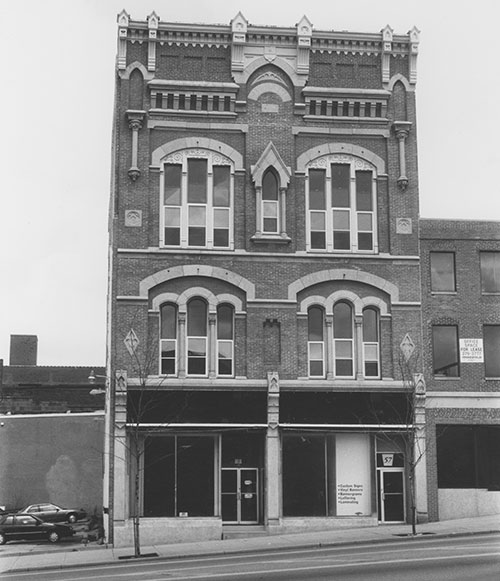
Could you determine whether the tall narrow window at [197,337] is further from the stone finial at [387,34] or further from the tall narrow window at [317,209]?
the stone finial at [387,34]

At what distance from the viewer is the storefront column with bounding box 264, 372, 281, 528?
102ft

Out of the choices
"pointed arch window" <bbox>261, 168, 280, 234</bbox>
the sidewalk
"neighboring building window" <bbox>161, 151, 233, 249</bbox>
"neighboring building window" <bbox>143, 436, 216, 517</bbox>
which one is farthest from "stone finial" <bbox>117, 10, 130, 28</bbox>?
the sidewalk

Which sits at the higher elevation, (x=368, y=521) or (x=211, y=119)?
(x=211, y=119)

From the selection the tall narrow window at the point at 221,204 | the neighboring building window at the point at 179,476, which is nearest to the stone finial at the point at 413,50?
the tall narrow window at the point at 221,204

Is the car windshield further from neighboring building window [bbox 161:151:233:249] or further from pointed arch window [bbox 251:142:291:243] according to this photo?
pointed arch window [bbox 251:142:291:243]

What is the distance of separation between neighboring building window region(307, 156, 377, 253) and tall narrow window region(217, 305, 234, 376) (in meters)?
3.71

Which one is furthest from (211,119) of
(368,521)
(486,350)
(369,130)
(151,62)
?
(368,521)

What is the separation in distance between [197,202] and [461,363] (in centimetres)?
1080

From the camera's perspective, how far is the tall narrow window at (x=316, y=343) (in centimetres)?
3241

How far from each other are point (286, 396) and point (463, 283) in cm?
759

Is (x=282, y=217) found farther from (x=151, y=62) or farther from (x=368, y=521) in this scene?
(x=368, y=521)

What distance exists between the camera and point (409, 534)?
94.3 ft

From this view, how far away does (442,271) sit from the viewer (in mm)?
33625

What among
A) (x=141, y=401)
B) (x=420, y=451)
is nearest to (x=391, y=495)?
(x=420, y=451)
